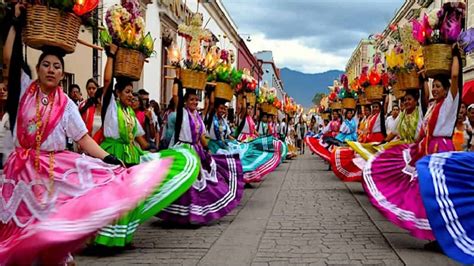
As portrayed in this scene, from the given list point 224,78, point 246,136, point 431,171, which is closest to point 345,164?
point 224,78

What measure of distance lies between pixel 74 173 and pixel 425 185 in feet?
8.60

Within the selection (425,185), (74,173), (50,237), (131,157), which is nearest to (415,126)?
(425,185)

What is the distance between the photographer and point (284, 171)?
640 inches

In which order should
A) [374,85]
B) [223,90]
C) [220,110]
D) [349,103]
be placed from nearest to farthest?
[223,90] < [220,110] < [374,85] < [349,103]

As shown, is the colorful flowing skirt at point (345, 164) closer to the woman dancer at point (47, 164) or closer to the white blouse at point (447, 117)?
the white blouse at point (447, 117)

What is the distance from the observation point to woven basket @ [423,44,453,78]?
626 centimetres

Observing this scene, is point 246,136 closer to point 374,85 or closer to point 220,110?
point 374,85

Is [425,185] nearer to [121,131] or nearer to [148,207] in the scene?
[148,207]

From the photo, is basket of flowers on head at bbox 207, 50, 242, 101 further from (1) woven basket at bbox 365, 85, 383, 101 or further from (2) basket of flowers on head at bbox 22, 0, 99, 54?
(2) basket of flowers on head at bbox 22, 0, 99, 54

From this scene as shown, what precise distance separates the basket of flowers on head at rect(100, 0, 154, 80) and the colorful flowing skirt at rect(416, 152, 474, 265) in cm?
301

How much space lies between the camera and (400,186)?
22.2 feet

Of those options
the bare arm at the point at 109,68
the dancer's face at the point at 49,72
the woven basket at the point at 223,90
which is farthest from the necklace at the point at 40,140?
the woven basket at the point at 223,90

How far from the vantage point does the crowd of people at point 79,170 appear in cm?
333

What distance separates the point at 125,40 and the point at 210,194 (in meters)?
2.26
